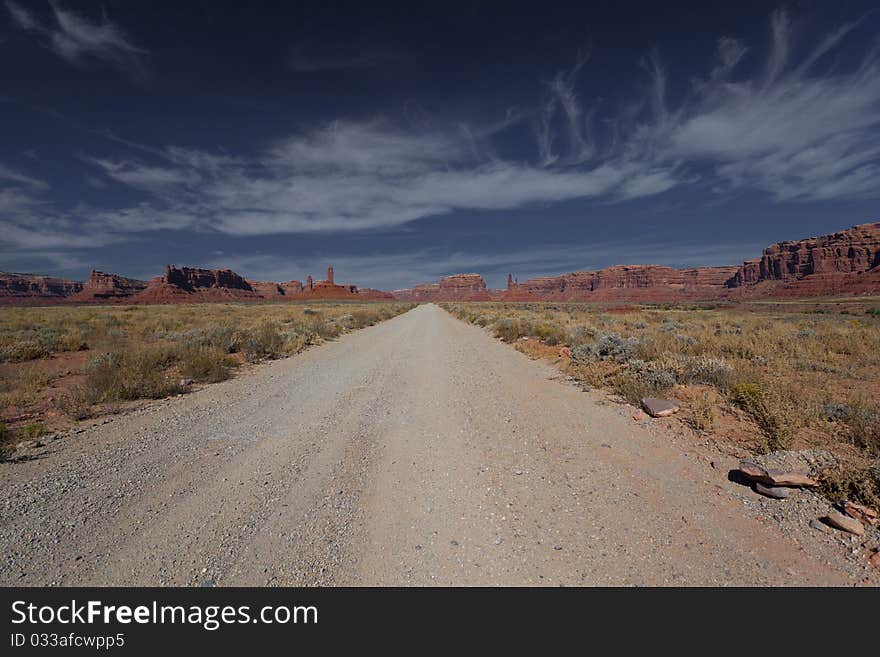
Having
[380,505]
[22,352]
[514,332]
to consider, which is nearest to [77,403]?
[380,505]

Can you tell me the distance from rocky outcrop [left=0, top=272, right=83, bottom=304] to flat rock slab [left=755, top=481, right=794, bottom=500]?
20283 centimetres

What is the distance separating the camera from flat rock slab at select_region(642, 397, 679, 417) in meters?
5.87

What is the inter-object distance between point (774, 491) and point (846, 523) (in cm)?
59

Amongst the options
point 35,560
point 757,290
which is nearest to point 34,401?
point 35,560

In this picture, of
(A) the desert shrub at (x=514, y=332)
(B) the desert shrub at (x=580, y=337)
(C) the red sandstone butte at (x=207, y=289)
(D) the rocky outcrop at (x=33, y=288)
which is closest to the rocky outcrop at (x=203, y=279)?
(C) the red sandstone butte at (x=207, y=289)

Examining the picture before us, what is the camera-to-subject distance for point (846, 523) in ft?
9.50

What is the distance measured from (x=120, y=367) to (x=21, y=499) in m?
5.84

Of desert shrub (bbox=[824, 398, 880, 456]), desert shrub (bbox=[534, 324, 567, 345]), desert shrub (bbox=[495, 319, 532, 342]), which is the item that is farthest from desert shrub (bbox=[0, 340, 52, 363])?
desert shrub (bbox=[824, 398, 880, 456])

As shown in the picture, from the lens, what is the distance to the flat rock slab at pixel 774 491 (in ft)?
11.3

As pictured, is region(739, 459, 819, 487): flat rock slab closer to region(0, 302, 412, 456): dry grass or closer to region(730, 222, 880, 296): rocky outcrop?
region(0, 302, 412, 456): dry grass

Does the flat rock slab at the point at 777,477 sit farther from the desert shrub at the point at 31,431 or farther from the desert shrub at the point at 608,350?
the desert shrub at the point at 31,431

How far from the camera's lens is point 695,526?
312 cm

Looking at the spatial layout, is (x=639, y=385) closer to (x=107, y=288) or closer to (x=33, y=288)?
(x=107, y=288)
